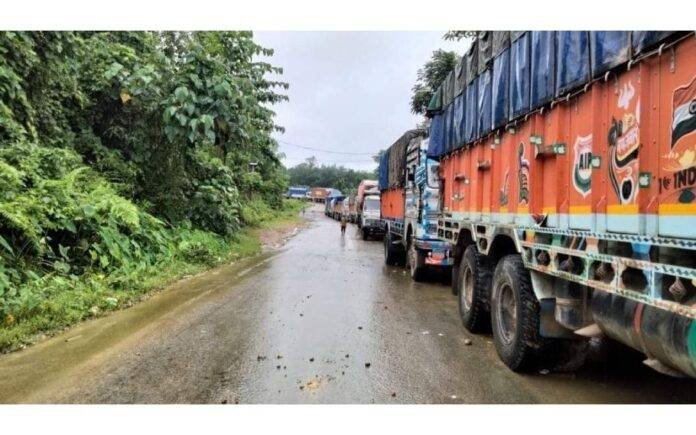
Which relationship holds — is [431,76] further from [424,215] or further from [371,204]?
[424,215]

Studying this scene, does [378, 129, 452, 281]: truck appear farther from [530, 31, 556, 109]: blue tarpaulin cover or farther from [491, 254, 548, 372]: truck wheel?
[530, 31, 556, 109]: blue tarpaulin cover

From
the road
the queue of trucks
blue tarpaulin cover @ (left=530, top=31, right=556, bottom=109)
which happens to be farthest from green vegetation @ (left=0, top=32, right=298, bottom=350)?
blue tarpaulin cover @ (left=530, top=31, right=556, bottom=109)

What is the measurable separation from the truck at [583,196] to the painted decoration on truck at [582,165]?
0.02 metres

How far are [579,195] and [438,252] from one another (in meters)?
6.02

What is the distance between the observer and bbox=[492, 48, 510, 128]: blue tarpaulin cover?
17.3 ft

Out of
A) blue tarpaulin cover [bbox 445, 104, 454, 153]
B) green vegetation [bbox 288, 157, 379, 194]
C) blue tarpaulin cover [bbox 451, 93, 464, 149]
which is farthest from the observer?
green vegetation [bbox 288, 157, 379, 194]

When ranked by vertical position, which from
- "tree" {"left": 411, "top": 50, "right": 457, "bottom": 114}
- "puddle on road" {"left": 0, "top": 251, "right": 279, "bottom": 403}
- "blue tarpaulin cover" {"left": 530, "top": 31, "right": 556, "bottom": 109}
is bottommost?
"puddle on road" {"left": 0, "top": 251, "right": 279, "bottom": 403}

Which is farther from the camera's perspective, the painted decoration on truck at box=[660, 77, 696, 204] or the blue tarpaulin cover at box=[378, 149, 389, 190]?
the blue tarpaulin cover at box=[378, 149, 389, 190]

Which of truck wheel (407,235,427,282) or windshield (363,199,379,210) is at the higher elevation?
windshield (363,199,379,210)

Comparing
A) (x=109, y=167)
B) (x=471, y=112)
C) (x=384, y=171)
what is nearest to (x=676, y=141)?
(x=471, y=112)

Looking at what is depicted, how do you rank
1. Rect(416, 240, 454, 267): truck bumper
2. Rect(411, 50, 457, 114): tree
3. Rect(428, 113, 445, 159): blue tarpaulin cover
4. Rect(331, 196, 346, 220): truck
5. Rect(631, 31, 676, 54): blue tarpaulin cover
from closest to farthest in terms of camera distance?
1. Rect(631, 31, 676, 54): blue tarpaulin cover
2. Rect(428, 113, 445, 159): blue tarpaulin cover
3. Rect(416, 240, 454, 267): truck bumper
4. Rect(411, 50, 457, 114): tree
5. Rect(331, 196, 346, 220): truck

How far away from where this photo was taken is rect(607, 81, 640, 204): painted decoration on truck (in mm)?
3025

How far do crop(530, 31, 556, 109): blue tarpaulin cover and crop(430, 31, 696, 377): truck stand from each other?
0.05ft

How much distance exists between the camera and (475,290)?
5.96 meters
